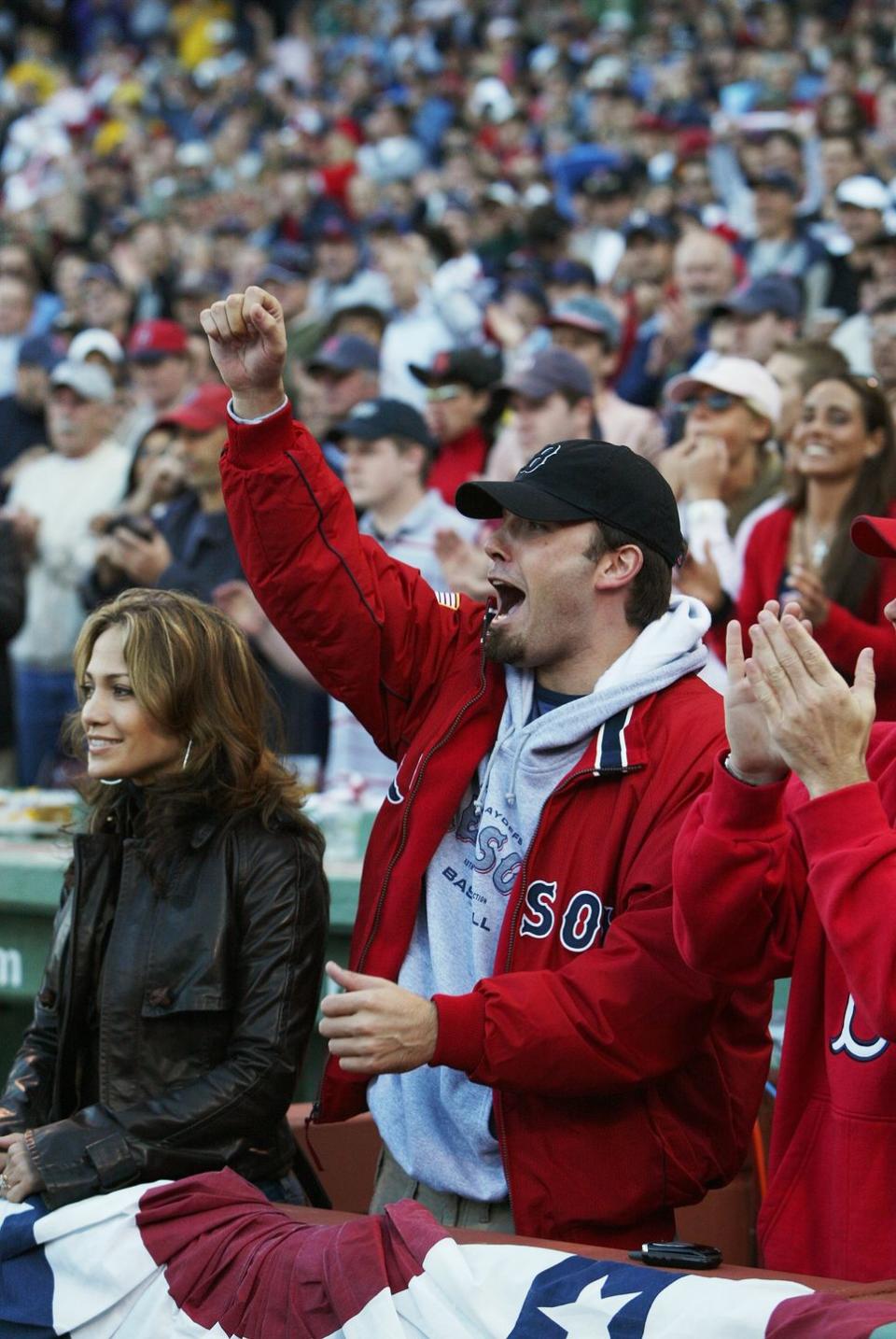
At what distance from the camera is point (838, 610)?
4.81 m

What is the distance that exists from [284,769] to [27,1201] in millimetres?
951

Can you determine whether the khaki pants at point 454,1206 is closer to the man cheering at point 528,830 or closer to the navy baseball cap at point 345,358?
the man cheering at point 528,830

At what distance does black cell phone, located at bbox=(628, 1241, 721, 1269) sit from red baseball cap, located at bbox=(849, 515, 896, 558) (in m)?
1.07

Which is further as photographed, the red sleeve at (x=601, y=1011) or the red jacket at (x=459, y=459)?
the red jacket at (x=459, y=459)

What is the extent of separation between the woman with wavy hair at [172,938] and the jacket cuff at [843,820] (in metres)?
1.17

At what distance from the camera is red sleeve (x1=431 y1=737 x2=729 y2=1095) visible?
299 centimetres

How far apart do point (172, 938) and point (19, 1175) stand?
0.48 m

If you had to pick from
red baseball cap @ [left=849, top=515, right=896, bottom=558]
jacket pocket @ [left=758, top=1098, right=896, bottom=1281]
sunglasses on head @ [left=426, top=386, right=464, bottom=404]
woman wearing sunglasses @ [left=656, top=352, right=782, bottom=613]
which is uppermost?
sunglasses on head @ [left=426, top=386, right=464, bottom=404]

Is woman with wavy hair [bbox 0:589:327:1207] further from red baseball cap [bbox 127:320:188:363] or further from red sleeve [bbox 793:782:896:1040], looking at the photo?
red baseball cap [bbox 127:320:188:363]

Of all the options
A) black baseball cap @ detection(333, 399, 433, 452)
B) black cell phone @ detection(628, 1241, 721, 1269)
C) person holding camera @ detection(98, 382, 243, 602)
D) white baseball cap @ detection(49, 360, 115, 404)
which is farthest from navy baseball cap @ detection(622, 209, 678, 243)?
black cell phone @ detection(628, 1241, 721, 1269)

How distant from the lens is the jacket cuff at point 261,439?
3.34 metres

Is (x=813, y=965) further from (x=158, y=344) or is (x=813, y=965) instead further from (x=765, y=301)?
(x=158, y=344)

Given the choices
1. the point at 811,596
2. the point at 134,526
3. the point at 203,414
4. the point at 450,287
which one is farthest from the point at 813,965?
the point at 450,287

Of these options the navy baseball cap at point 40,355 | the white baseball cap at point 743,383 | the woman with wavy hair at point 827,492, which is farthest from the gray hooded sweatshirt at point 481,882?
the navy baseball cap at point 40,355
